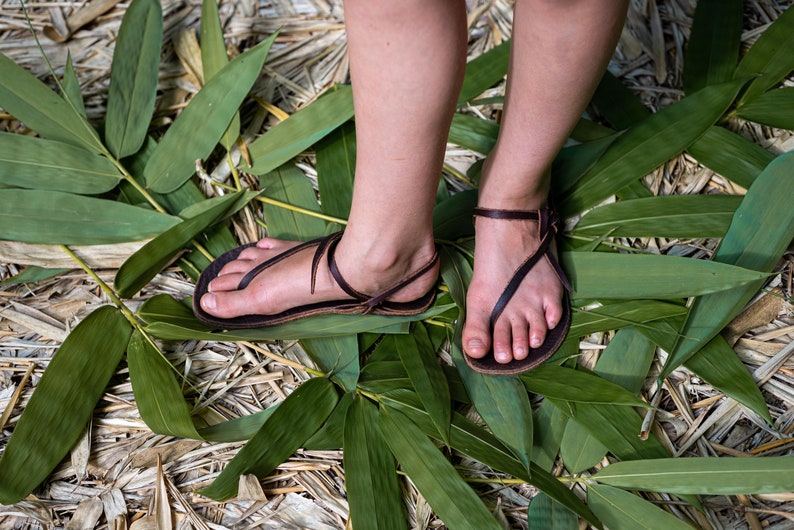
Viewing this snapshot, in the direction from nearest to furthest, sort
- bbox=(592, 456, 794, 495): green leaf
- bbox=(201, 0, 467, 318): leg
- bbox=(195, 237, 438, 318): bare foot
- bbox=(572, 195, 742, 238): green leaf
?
1. bbox=(201, 0, 467, 318): leg
2. bbox=(592, 456, 794, 495): green leaf
3. bbox=(195, 237, 438, 318): bare foot
4. bbox=(572, 195, 742, 238): green leaf

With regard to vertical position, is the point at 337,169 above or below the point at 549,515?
above

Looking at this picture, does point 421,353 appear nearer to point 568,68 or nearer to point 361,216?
point 361,216

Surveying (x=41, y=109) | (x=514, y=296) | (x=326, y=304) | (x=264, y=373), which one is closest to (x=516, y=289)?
(x=514, y=296)

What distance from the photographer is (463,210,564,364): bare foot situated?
846 mm

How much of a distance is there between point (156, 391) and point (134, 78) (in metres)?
0.49

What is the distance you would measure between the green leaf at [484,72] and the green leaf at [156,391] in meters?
0.56

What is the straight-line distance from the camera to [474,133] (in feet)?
3.41

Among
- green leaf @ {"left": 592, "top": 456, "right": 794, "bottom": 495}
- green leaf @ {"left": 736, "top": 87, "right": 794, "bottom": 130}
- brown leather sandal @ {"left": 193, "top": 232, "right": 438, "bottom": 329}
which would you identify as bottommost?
green leaf @ {"left": 592, "top": 456, "right": 794, "bottom": 495}

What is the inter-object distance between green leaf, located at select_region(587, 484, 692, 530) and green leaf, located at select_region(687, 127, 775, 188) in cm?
48

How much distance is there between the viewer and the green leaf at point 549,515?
2.44 feet

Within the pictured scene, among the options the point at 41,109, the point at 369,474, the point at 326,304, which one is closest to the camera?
the point at 369,474

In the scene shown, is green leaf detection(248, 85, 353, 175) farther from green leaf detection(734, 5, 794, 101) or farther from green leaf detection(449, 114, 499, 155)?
green leaf detection(734, 5, 794, 101)

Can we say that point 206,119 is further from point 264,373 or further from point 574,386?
point 574,386

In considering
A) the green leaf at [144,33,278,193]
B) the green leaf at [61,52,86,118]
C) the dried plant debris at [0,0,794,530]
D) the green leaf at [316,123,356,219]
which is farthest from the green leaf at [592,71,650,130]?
the green leaf at [61,52,86,118]
